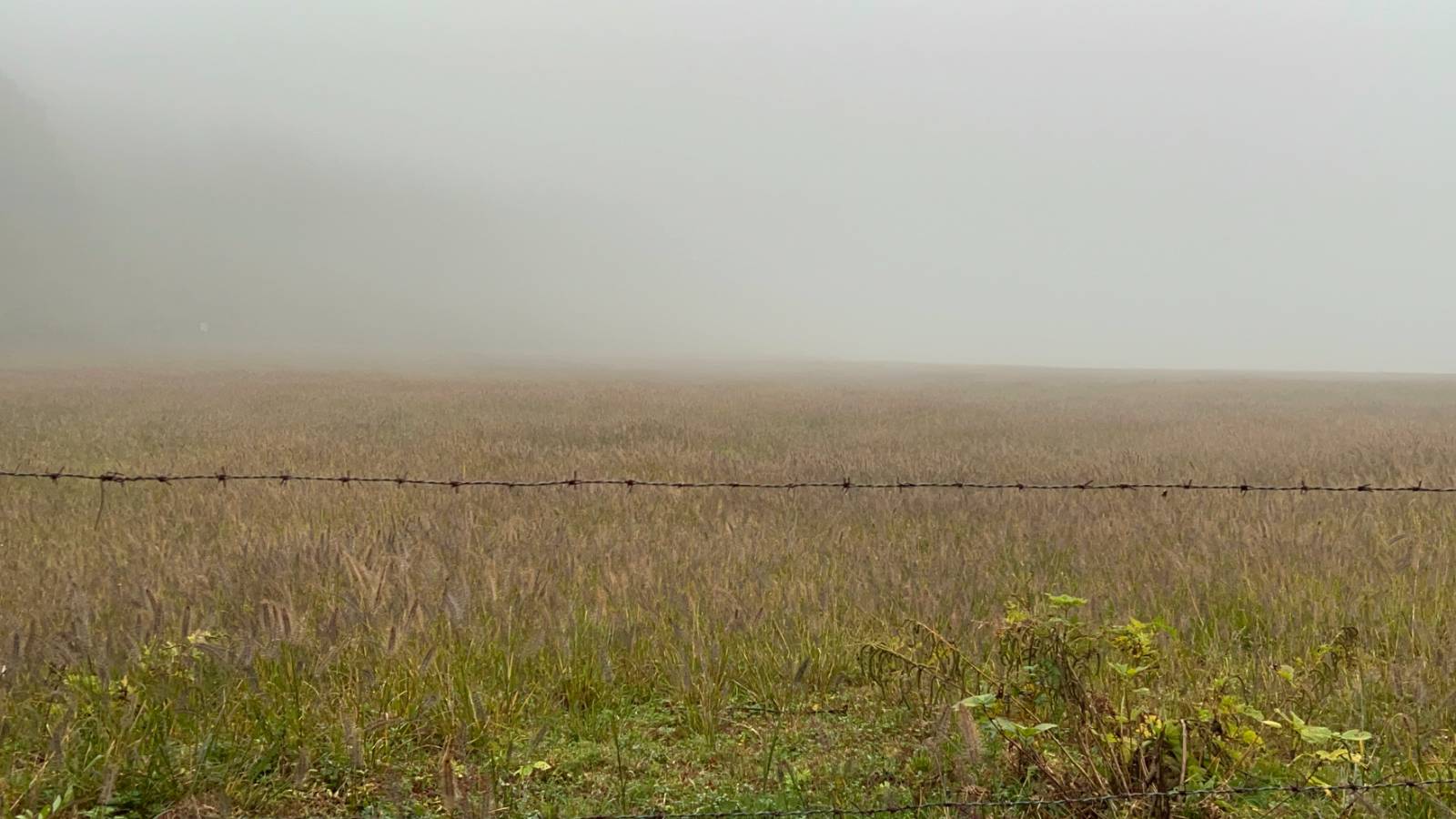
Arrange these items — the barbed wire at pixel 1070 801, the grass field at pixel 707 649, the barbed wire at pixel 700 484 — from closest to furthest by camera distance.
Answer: the barbed wire at pixel 1070 801, the grass field at pixel 707 649, the barbed wire at pixel 700 484

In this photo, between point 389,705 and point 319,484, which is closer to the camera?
point 389,705

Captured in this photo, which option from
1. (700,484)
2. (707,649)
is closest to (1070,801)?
(707,649)

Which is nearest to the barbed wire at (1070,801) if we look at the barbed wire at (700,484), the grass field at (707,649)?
the grass field at (707,649)

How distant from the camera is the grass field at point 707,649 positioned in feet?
7.85

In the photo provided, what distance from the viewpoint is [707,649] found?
3.35 metres

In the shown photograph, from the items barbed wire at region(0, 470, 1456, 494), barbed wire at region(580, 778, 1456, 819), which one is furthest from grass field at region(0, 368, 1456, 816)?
barbed wire at region(0, 470, 1456, 494)

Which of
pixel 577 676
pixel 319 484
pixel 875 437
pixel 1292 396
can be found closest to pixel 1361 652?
pixel 577 676

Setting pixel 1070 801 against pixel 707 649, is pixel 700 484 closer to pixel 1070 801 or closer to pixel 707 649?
pixel 707 649

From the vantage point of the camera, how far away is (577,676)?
3.17 metres

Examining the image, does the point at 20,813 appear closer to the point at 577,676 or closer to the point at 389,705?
the point at 389,705

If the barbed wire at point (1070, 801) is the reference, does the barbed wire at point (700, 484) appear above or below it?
above

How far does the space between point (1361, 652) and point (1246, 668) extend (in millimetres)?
709

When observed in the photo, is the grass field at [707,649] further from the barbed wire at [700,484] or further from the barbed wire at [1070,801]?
the barbed wire at [700,484]

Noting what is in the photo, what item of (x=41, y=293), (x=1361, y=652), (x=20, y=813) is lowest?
(x=20, y=813)
